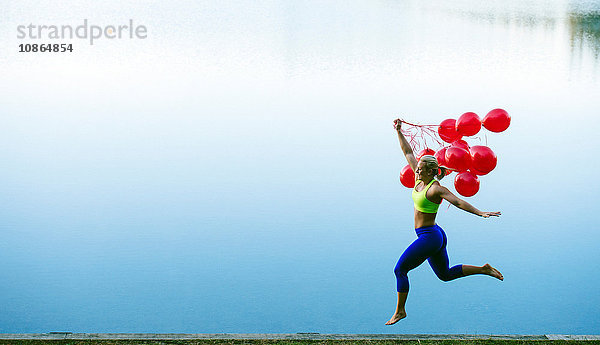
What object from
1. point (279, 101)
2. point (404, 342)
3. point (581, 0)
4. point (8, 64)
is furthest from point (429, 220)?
point (581, 0)

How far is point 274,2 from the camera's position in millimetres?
20219

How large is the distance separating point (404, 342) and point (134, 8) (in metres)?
14.5

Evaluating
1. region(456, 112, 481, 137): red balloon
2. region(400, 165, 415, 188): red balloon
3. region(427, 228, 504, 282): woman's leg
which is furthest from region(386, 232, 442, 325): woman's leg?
region(456, 112, 481, 137): red balloon

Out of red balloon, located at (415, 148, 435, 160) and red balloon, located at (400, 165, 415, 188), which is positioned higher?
red balloon, located at (415, 148, 435, 160)

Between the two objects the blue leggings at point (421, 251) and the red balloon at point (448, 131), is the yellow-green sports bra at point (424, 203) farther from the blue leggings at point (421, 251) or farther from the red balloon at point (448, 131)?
the red balloon at point (448, 131)

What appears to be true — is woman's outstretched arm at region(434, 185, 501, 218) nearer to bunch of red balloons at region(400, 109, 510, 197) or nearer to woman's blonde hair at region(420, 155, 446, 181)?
woman's blonde hair at region(420, 155, 446, 181)

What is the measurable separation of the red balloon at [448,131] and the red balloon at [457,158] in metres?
0.20

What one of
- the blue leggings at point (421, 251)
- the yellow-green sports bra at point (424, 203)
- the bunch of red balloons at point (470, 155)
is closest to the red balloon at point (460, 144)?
the bunch of red balloons at point (470, 155)

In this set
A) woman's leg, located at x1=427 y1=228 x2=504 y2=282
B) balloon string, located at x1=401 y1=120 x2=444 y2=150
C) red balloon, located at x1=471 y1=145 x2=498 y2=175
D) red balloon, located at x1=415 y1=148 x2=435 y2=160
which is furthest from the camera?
balloon string, located at x1=401 y1=120 x2=444 y2=150

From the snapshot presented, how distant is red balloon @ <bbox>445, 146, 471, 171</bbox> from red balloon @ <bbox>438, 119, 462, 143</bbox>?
20cm

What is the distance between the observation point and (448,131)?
509 centimetres

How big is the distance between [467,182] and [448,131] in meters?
0.40

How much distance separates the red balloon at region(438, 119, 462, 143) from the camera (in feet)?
16.6

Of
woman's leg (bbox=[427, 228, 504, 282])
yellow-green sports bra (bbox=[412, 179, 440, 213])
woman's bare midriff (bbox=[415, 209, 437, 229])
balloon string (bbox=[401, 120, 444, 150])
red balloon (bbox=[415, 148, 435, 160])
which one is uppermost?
balloon string (bbox=[401, 120, 444, 150])
